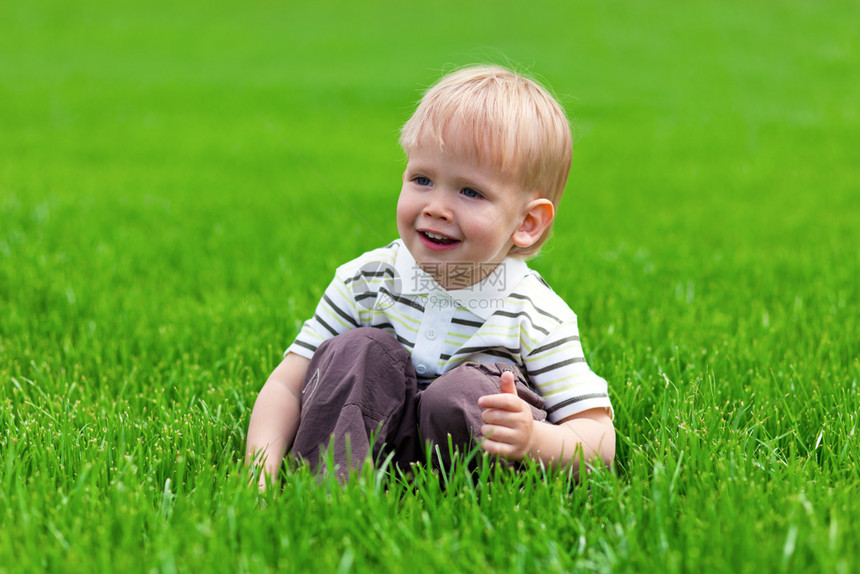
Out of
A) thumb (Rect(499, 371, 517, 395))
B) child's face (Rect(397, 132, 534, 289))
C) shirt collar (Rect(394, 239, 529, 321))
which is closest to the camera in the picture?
thumb (Rect(499, 371, 517, 395))

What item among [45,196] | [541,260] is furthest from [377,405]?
[45,196]

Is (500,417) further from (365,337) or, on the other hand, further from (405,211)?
(405,211)

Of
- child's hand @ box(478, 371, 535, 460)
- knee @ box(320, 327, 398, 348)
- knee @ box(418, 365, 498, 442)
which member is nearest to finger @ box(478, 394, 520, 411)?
child's hand @ box(478, 371, 535, 460)

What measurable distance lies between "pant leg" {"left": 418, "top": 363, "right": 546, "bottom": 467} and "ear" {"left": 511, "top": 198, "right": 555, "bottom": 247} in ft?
1.41

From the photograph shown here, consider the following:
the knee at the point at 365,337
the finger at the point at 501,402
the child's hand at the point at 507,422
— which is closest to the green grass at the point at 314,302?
the child's hand at the point at 507,422

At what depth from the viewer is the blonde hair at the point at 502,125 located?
7.72 feet

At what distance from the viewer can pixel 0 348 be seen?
10.8 ft

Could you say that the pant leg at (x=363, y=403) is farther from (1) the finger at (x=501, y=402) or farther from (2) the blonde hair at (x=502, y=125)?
(2) the blonde hair at (x=502, y=125)

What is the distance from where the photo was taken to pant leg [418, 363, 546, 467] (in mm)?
2262

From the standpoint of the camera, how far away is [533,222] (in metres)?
2.53

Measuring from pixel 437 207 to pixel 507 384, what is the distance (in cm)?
56

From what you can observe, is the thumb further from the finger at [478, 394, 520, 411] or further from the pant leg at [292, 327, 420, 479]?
the pant leg at [292, 327, 420, 479]

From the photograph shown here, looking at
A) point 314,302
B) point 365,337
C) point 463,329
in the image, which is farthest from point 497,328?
point 314,302

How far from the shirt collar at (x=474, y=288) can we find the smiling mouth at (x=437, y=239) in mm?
147
